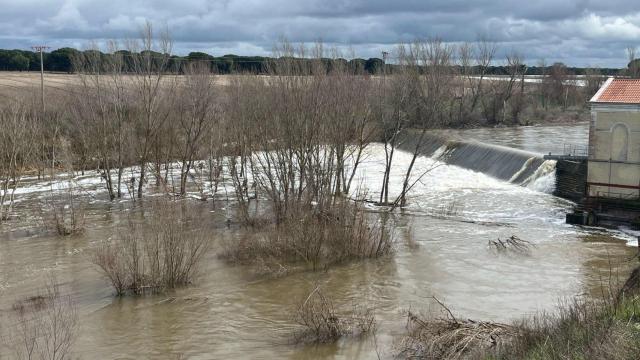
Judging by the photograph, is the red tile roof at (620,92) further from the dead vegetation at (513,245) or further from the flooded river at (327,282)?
the dead vegetation at (513,245)

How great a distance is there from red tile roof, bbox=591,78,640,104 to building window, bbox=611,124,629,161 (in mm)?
1092

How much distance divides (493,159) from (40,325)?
101 feet

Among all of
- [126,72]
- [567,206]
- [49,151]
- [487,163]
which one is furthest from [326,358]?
[49,151]

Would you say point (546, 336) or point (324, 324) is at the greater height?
point (546, 336)

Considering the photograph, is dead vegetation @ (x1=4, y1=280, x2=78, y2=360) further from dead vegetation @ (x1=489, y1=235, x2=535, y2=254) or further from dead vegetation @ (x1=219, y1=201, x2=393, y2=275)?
dead vegetation @ (x1=489, y1=235, x2=535, y2=254)

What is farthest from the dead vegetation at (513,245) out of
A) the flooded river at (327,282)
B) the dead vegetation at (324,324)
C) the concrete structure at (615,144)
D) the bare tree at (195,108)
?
the bare tree at (195,108)

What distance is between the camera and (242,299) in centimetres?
1664

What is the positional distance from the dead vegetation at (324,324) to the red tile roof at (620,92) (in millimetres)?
18205

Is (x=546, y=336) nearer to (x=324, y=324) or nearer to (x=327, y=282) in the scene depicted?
(x=324, y=324)

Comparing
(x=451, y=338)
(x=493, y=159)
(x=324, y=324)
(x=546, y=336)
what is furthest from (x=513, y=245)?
(x=493, y=159)

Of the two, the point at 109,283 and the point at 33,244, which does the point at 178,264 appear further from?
the point at 33,244

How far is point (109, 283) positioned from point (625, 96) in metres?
21.9

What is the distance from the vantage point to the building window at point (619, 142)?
27.0 meters

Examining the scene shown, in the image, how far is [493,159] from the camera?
38844mm
